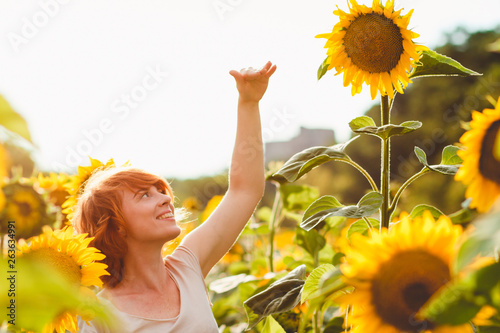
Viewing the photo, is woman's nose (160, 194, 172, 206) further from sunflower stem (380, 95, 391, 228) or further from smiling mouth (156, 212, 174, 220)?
sunflower stem (380, 95, 391, 228)

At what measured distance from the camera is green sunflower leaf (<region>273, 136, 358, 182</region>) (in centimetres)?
101

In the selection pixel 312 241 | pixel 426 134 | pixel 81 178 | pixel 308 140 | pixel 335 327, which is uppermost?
pixel 81 178

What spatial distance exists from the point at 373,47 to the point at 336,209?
0.39 meters

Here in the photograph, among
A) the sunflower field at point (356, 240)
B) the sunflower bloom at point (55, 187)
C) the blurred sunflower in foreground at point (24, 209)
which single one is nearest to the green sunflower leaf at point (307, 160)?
the sunflower field at point (356, 240)

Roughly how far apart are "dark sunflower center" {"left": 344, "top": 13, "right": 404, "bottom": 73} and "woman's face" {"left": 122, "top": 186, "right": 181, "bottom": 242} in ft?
2.07

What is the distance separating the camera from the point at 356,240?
0.55m

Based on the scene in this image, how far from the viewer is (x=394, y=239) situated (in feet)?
1.80

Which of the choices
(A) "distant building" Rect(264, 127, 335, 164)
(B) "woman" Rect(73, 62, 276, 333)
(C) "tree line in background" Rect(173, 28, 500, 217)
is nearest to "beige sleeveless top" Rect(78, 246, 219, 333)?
(B) "woman" Rect(73, 62, 276, 333)

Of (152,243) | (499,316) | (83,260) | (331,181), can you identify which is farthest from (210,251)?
(331,181)

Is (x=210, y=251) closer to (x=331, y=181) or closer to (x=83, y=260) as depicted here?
(x=83, y=260)

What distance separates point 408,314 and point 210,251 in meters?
0.93

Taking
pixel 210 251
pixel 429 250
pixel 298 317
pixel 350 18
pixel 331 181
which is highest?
pixel 350 18

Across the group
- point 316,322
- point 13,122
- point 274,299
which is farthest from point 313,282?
point 13,122

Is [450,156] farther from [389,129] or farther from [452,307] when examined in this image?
[452,307]
